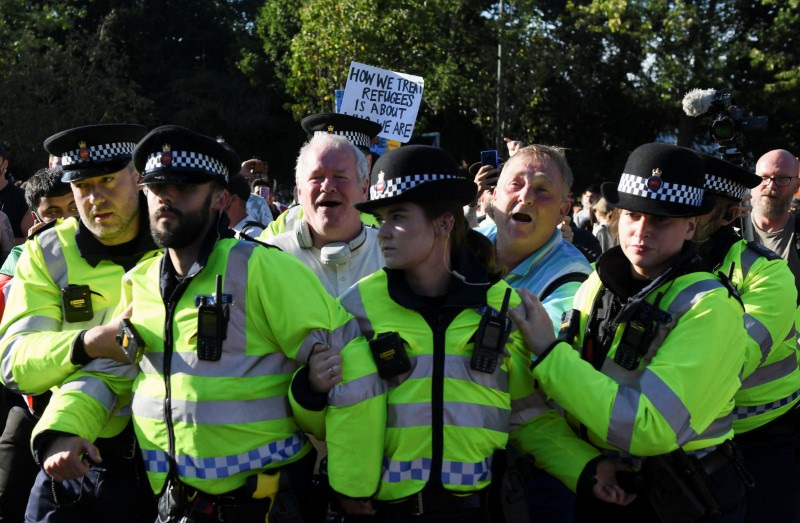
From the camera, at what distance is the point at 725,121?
486 cm

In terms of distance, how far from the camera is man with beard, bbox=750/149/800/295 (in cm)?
624

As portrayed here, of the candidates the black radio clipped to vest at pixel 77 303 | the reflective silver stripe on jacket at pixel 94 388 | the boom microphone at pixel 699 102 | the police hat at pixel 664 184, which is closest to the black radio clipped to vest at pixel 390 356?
the police hat at pixel 664 184

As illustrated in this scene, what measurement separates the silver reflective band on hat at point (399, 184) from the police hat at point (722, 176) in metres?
1.40

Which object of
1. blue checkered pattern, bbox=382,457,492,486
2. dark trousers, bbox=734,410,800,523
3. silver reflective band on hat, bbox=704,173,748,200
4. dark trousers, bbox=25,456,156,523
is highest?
silver reflective band on hat, bbox=704,173,748,200

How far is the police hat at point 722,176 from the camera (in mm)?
3806

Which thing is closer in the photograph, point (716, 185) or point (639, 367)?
point (639, 367)

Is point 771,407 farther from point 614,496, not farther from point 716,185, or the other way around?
point 614,496

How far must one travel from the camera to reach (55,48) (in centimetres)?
2609

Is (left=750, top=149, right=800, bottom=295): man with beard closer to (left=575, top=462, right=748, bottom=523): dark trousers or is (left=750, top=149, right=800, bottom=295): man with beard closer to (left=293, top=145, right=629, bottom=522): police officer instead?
(left=575, top=462, right=748, bottom=523): dark trousers

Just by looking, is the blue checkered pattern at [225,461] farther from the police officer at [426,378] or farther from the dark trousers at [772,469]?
the dark trousers at [772,469]

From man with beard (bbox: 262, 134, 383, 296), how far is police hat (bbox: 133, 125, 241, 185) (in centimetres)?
96

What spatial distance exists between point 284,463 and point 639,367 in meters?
1.31

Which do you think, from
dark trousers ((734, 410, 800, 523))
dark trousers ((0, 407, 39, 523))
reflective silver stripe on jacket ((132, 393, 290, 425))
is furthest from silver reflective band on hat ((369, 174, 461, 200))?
dark trousers ((0, 407, 39, 523))

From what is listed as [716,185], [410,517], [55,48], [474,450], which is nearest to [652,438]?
[474,450]
